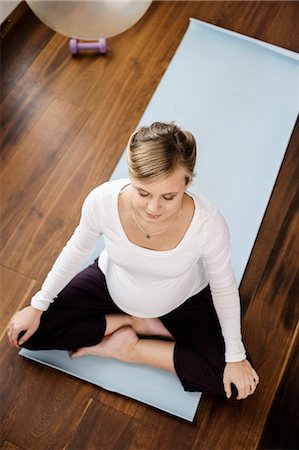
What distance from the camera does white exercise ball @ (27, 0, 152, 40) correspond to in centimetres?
98

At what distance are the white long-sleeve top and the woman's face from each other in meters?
0.10

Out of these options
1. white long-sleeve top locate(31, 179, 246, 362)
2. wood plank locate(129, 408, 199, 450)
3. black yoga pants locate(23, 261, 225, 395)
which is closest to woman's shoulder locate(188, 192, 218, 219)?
white long-sleeve top locate(31, 179, 246, 362)

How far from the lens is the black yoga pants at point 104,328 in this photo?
5.54 feet

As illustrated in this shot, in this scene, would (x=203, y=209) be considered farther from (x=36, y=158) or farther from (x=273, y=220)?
(x=36, y=158)

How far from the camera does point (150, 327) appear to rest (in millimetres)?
1818

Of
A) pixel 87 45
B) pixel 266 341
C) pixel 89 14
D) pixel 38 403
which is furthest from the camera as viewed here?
pixel 87 45

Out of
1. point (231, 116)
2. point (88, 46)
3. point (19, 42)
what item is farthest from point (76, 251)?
point (19, 42)

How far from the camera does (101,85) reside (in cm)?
236

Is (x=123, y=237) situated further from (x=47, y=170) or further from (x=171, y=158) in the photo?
(x=47, y=170)

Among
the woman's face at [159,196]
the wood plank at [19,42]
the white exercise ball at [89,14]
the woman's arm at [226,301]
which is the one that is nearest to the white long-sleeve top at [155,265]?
the woman's arm at [226,301]

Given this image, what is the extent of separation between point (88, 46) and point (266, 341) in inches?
51.7

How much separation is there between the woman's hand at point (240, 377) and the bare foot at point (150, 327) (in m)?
0.24

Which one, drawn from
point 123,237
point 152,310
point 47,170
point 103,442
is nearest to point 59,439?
point 103,442

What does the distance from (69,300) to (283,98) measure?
3.79 ft
